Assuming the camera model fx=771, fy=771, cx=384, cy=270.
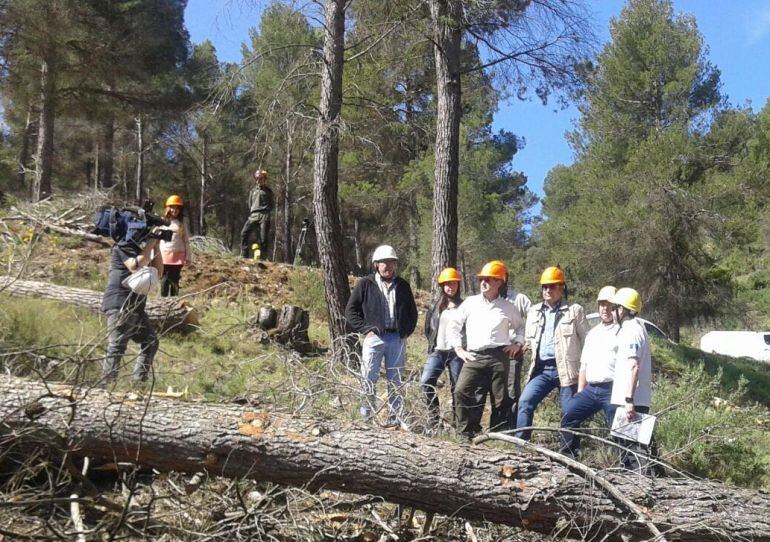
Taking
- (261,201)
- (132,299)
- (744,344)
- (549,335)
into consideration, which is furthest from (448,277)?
(744,344)

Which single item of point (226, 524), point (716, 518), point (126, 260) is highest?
point (126, 260)

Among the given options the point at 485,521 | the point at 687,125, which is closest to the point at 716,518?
the point at 485,521

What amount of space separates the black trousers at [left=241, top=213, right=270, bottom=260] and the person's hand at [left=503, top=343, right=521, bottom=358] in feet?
21.0

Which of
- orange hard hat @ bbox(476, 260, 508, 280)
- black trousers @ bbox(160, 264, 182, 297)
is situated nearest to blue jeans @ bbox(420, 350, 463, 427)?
orange hard hat @ bbox(476, 260, 508, 280)

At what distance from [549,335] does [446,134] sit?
355 cm

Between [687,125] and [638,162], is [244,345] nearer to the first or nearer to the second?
[638,162]

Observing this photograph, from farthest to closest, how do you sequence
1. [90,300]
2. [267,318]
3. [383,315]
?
[267,318] < [90,300] < [383,315]

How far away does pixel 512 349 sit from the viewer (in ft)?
19.3

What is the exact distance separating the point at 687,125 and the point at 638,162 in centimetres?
174

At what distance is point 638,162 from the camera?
766 inches

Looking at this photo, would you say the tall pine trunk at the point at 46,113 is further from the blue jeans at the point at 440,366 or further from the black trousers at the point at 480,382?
the black trousers at the point at 480,382

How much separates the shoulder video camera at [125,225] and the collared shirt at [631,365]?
3462 mm

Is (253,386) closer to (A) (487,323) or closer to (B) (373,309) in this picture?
(B) (373,309)

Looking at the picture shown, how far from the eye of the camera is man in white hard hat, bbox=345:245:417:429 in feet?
19.8
